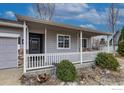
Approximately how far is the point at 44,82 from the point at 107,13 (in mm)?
18246

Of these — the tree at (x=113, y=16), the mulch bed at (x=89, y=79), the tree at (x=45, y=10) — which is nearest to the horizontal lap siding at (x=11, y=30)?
the mulch bed at (x=89, y=79)

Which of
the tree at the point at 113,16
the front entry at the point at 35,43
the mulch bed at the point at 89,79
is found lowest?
the mulch bed at the point at 89,79

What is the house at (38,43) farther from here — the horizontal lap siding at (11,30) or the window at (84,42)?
the window at (84,42)

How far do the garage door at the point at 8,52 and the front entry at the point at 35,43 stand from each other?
1124mm

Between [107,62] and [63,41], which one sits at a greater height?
[63,41]

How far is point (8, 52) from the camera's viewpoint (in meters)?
11.0

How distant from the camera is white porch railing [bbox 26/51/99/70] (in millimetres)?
8804

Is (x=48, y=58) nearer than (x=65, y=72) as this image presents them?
No

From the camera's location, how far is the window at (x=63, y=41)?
1280cm

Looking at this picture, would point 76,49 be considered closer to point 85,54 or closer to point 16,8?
point 85,54

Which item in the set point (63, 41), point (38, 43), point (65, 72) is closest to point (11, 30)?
point (38, 43)

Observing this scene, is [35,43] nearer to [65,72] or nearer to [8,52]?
[8,52]

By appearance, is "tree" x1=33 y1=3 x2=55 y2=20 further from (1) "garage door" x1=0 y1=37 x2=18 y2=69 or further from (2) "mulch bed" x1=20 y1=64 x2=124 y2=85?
(2) "mulch bed" x1=20 y1=64 x2=124 y2=85

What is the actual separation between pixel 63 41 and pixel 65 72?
5.30 metres
